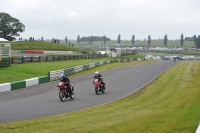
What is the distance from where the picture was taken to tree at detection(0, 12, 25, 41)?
102500mm

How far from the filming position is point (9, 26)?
10362cm

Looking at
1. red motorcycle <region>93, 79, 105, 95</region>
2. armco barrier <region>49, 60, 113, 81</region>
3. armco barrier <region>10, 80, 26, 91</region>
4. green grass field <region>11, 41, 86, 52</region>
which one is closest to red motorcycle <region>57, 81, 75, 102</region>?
red motorcycle <region>93, 79, 105, 95</region>

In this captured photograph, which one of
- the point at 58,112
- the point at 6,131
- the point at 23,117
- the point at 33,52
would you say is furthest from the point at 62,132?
the point at 33,52

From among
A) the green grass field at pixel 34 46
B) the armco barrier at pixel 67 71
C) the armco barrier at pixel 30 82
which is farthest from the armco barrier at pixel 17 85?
the green grass field at pixel 34 46

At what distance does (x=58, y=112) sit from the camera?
15.6m

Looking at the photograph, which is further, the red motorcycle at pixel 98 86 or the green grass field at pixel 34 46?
the green grass field at pixel 34 46

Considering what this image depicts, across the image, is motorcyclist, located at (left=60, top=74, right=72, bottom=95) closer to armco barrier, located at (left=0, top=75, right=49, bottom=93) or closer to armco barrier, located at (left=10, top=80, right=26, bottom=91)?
armco barrier, located at (left=0, top=75, right=49, bottom=93)

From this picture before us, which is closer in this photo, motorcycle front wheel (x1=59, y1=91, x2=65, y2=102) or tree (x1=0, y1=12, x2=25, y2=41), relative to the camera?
motorcycle front wheel (x1=59, y1=91, x2=65, y2=102)

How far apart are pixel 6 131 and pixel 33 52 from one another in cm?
6674

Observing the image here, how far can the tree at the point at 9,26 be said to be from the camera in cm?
10250

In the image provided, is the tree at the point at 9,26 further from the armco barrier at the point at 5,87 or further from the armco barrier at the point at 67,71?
the armco barrier at the point at 5,87

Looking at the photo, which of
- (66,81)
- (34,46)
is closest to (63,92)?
(66,81)

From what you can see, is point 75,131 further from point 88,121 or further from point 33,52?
point 33,52

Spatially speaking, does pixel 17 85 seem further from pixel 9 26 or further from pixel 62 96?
pixel 9 26
